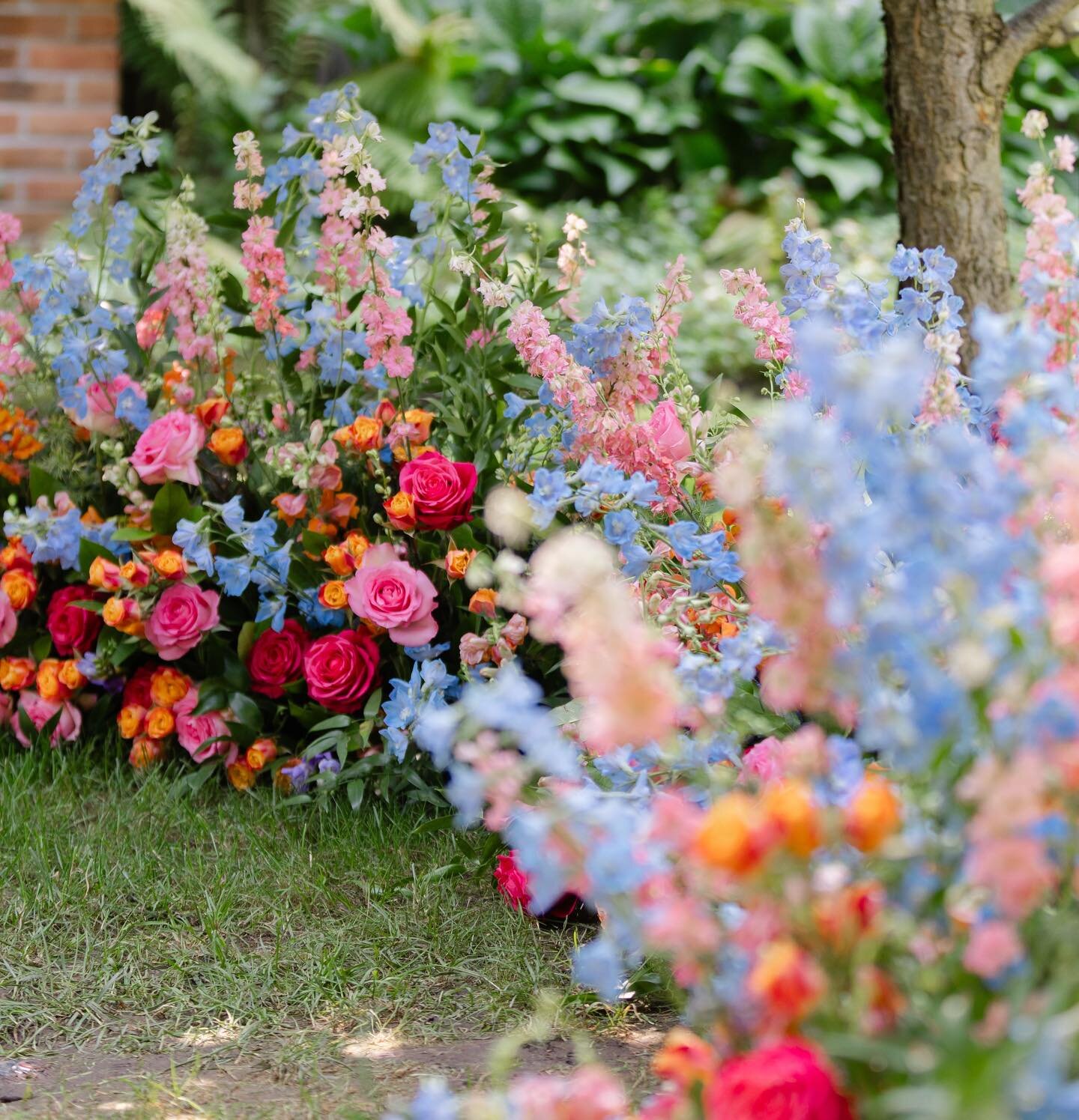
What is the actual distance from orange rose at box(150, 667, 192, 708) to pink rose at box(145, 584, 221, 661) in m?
0.07

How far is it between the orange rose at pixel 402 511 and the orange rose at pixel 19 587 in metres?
0.66

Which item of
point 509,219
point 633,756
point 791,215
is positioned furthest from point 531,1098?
point 791,215

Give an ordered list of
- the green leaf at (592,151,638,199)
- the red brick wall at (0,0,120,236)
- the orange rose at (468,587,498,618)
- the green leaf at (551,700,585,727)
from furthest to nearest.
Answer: the green leaf at (592,151,638,199), the red brick wall at (0,0,120,236), the orange rose at (468,587,498,618), the green leaf at (551,700,585,727)

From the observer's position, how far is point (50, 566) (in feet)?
7.98

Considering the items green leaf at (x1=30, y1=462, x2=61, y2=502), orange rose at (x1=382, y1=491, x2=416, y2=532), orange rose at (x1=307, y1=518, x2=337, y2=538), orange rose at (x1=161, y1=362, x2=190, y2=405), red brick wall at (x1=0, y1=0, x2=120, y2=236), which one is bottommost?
orange rose at (x1=307, y1=518, x2=337, y2=538)

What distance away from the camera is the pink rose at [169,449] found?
216 centimetres

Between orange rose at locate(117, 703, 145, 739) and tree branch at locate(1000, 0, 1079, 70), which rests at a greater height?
tree branch at locate(1000, 0, 1079, 70)

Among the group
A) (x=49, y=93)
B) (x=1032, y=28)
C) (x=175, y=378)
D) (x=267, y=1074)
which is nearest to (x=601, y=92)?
(x=49, y=93)

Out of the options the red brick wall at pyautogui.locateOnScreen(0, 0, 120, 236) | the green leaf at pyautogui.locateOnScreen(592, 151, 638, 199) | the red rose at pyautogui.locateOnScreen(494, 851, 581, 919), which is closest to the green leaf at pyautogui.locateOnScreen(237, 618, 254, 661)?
the red rose at pyautogui.locateOnScreen(494, 851, 581, 919)

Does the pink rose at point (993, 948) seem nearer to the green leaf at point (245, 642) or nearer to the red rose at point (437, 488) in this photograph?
the red rose at point (437, 488)

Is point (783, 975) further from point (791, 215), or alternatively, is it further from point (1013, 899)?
point (791, 215)

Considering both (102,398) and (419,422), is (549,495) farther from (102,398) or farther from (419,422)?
(102,398)

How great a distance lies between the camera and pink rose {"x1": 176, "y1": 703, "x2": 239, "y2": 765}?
2.23m

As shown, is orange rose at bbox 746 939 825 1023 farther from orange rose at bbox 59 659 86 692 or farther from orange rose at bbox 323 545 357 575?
orange rose at bbox 59 659 86 692
